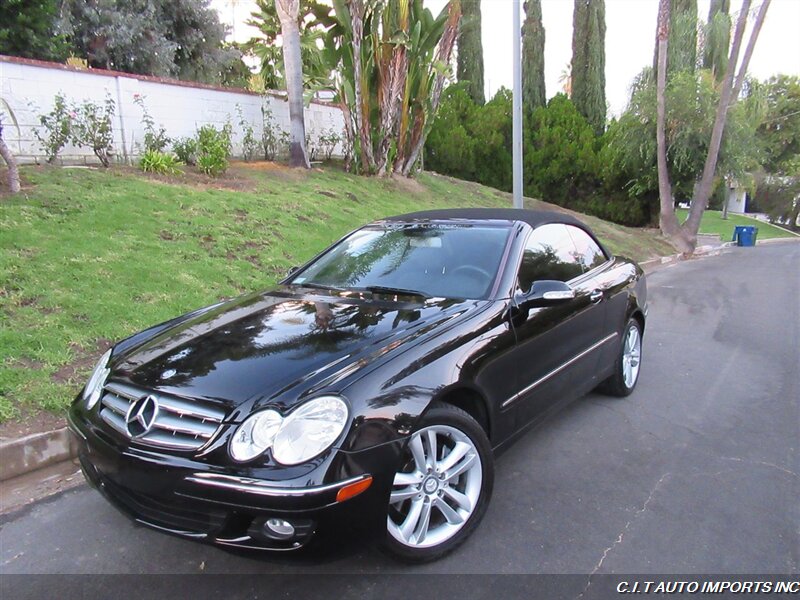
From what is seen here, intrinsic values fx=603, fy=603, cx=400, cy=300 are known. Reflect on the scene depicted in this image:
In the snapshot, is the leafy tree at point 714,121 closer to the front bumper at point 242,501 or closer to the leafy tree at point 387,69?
the leafy tree at point 387,69

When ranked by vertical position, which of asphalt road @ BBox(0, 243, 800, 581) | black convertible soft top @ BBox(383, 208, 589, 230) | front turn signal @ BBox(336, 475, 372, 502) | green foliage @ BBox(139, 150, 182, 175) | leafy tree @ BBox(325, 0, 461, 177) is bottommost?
asphalt road @ BBox(0, 243, 800, 581)

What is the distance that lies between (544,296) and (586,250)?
58.3 inches

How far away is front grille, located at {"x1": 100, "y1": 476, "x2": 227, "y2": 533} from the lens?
7.65ft

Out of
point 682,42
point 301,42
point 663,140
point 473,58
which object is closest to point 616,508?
point 301,42

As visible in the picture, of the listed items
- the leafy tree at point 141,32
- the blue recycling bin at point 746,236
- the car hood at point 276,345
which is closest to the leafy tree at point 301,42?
the leafy tree at point 141,32

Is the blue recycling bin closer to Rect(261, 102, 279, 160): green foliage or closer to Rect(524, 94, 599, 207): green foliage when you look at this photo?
Rect(524, 94, 599, 207): green foliage

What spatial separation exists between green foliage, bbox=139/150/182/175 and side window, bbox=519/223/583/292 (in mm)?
7630

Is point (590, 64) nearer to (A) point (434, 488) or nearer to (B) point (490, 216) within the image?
(B) point (490, 216)

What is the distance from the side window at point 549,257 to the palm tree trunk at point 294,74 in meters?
9.82

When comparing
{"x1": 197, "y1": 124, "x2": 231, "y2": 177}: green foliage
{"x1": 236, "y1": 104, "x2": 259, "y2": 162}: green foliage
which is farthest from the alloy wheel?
{"x1": 236, "y1": 104, "x2": 259, "y2": 162}: green foliage

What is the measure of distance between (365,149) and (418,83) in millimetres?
2067

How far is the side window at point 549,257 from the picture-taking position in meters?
3.76

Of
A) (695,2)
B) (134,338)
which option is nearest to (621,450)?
(134,338)

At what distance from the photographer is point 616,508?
3.25 m
